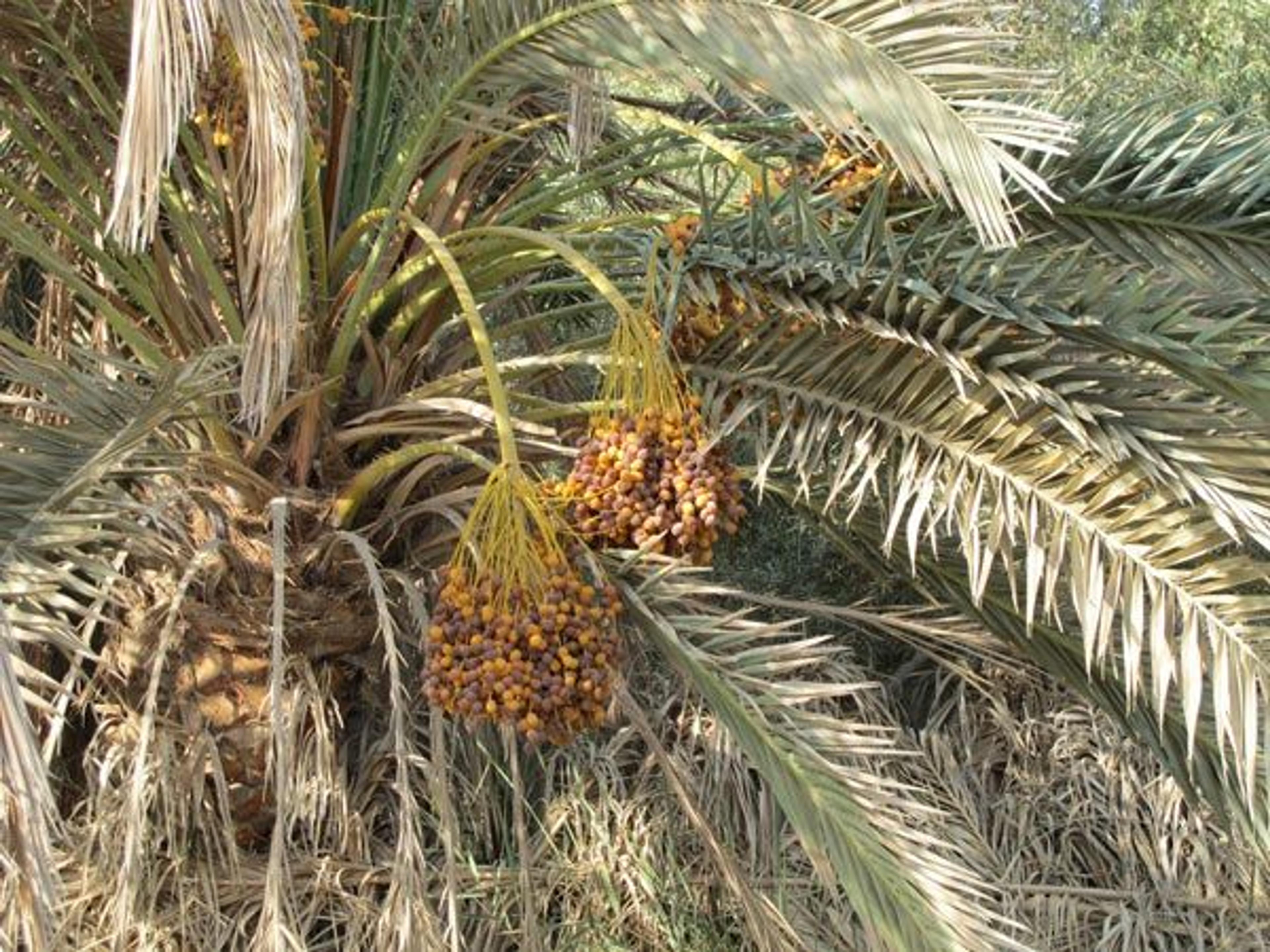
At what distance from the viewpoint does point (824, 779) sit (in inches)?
133

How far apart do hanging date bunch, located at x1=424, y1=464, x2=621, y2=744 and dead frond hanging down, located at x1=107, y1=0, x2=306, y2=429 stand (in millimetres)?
443

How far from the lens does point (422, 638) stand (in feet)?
13.0

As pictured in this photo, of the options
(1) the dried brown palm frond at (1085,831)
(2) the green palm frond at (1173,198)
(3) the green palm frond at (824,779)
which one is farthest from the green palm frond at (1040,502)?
(1) the dried brown palm frond at (1085,831)

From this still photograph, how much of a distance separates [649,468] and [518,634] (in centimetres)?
35

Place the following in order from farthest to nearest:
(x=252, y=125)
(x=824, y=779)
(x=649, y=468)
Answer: (x=824, y=779)
(x=649, y=468)
(x=252, y=125)

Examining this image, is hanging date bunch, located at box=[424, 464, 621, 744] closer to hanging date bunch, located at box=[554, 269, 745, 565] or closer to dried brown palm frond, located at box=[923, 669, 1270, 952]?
hanging date bunch, located at box=[554, 269, 745, 565]

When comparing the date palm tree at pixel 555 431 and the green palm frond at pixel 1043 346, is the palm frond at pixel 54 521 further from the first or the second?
the green palm frond at pixel 1043 346

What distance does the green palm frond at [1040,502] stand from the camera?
10.4 feet

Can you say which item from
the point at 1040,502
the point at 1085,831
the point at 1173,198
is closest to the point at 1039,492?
the point at 1040,502

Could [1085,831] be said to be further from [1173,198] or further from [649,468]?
[649,468]

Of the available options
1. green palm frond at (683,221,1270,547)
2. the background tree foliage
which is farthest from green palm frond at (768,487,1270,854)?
the background tree foliage

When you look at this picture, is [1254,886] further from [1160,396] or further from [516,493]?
[516,493]

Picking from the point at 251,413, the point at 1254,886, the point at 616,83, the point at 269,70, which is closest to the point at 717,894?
the point at 1254,886

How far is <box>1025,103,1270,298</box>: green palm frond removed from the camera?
12.7ft
